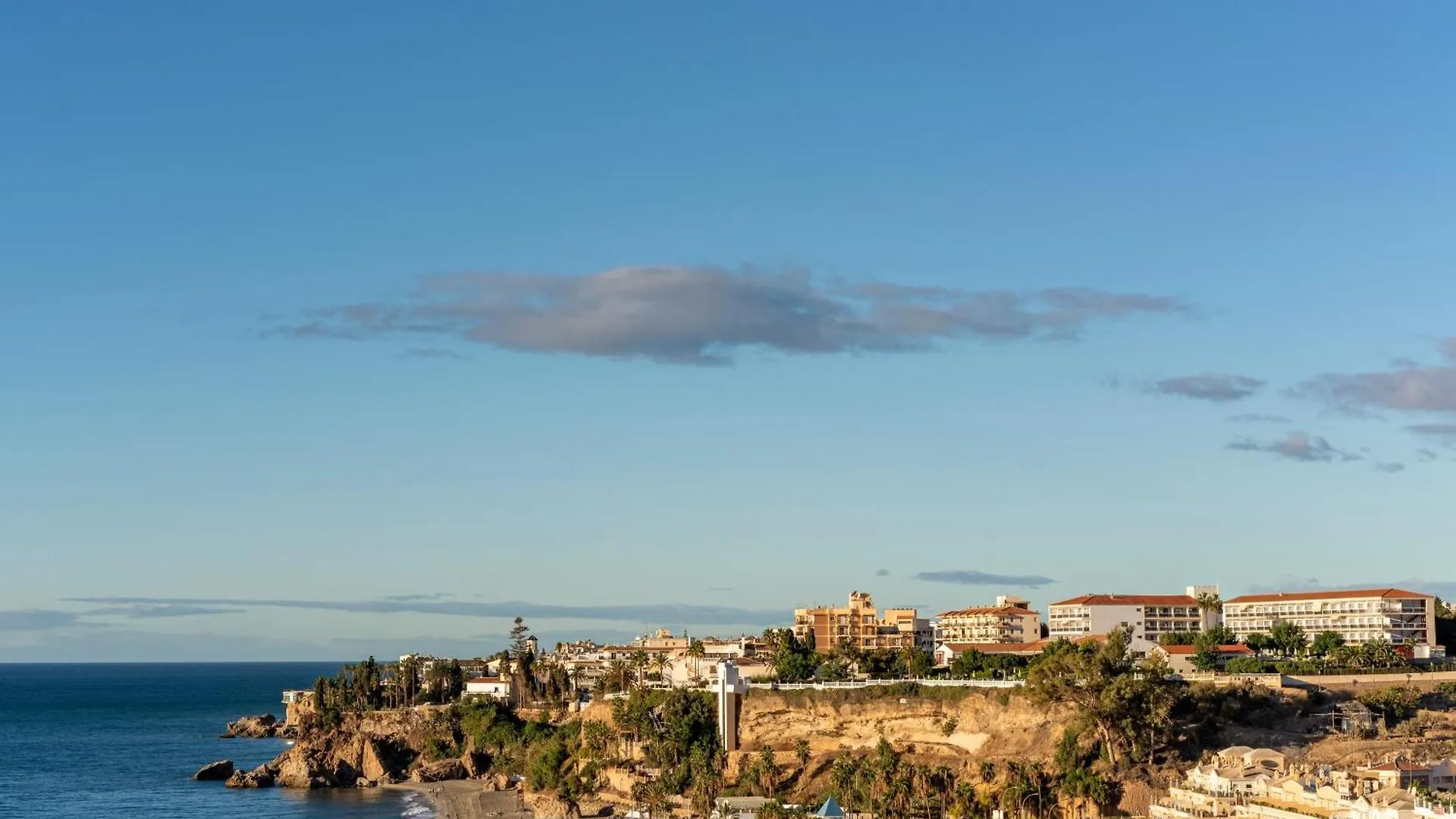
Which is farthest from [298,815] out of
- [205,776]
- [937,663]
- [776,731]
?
[937,663]

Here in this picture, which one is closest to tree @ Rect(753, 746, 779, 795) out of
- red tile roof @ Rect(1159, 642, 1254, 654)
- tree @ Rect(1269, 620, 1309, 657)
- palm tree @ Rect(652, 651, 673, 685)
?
red tile roof @ Rect(1159, 642, 1254, 654)

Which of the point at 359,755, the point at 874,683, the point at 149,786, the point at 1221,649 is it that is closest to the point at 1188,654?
the point at 1221,649

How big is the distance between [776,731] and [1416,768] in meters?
41.4

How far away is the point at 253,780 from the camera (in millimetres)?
124938

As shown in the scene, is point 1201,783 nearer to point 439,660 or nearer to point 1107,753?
point 1107,753

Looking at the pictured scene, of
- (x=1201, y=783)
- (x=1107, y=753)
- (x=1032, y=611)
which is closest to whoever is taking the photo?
(x=1201, y=783)

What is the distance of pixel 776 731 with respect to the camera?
10356 cm

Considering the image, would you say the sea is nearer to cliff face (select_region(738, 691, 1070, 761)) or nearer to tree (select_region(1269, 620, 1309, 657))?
cliff face (select_region(738, 691, 1070, 761))

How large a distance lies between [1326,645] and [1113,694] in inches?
1339

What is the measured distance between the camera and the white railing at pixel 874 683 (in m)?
97.0

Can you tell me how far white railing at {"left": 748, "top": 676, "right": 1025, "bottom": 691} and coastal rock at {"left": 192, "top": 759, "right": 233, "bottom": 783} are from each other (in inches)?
1915

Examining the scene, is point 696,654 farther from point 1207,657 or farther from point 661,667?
point 1207,657

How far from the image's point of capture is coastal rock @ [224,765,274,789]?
Answer: 12379cm

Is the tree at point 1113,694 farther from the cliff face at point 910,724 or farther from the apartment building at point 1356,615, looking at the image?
the apartment building at point 1356,615
